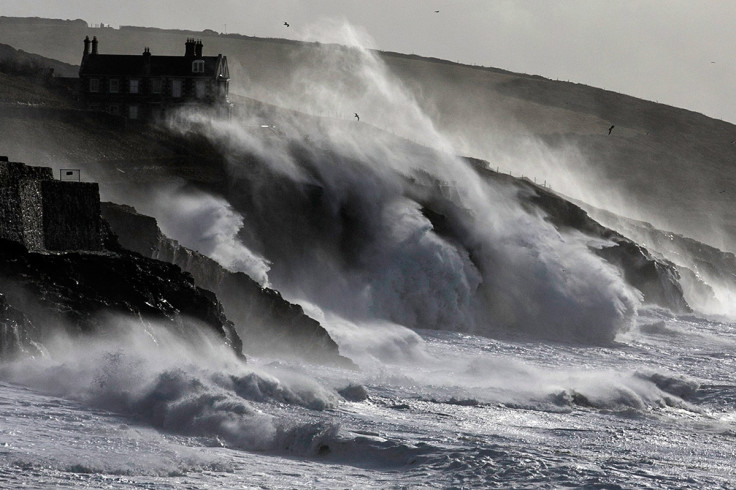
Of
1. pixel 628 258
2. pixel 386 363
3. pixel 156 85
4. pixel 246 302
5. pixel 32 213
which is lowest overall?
pixel 386 363

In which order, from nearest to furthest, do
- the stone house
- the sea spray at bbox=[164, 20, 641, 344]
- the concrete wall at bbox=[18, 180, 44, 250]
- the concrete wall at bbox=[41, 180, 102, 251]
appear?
the concrete wall at bbox=[18, 180, 44, 250] < the concrete wall at bbox=[41, 180, 102, 251] < the sea spray at bbox=[164, 20, 641, 344] < the stone house

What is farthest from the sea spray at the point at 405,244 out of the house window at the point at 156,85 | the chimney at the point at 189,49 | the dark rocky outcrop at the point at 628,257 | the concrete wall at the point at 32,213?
the concrete wall at the point at 32,213

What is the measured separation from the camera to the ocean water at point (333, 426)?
2300 centimetres

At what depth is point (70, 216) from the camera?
103 ft

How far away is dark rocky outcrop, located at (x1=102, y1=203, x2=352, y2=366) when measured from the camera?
3547cm

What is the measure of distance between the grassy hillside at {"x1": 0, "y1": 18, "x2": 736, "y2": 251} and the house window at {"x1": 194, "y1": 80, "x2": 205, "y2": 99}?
24283mm

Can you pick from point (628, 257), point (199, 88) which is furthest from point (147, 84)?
point (628, 257)

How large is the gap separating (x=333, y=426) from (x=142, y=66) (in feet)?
135

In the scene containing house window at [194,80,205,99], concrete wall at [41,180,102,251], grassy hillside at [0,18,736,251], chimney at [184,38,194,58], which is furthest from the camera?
grassy hillside at [0,18,736,251]

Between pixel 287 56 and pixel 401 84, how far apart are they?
442 inches

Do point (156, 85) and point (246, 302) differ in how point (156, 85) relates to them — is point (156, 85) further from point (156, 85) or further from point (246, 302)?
point (246, 302)

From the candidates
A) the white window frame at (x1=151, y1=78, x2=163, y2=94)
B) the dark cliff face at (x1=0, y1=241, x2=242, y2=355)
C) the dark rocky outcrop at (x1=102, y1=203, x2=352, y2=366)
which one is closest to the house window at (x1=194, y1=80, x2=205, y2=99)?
the white window frame at (x1=151, y1=78, x2=163, y2=94)

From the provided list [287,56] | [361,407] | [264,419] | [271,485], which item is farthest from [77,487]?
[287,56]

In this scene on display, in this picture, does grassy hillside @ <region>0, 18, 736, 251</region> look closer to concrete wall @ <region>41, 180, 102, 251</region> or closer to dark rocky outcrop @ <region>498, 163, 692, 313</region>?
dark rocky outcrop @ <region>498, 163, 692, 313</region>
